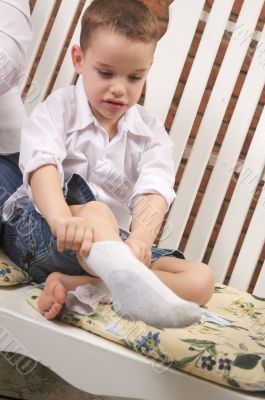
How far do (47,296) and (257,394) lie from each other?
12.8 inches

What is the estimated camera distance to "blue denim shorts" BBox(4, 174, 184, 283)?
104 cm

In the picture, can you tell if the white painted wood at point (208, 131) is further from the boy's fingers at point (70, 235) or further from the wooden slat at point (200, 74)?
the boy's fingers at point (70, 235)

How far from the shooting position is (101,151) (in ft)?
3.82

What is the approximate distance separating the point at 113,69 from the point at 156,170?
216 millimetres

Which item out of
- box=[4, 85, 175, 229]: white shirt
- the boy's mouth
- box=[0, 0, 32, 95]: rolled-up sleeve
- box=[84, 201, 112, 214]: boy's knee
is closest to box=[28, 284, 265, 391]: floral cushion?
box=[84, 201, 112, 214]: boy's knee

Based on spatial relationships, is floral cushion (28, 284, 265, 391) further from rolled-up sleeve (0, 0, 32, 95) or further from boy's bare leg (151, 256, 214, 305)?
rolled-up sleeve (0, 0, 32, 95)

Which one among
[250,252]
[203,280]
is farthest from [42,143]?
[250,252]

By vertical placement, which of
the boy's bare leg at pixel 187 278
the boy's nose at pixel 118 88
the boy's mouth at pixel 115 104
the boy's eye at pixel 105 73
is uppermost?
A: the boy's eye at pixel 105 73

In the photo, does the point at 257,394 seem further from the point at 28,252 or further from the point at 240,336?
the point at 28,252

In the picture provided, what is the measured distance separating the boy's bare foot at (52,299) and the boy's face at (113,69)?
0.37 m

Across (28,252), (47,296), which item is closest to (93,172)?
(28,252)

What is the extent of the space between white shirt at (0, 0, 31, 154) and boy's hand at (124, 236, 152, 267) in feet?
1.42

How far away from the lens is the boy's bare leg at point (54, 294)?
0.88 meters

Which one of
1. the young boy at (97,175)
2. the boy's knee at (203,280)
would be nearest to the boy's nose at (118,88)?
the young boy at (97,175)
